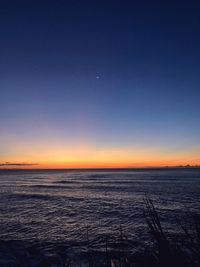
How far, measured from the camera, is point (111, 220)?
2369cm

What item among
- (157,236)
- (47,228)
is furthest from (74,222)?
(157,236)

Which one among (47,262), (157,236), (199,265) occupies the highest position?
(157,236)

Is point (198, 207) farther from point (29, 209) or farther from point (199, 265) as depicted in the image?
point (199, 265)

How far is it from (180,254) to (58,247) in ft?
39.5

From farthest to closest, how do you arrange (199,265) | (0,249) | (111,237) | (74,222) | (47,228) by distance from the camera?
1. (74,222)
2. (47,228)
3. (111,237)
4. (0,249)
5. (199,265)

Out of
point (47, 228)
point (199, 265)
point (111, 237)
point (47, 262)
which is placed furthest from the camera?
point (47, 228)

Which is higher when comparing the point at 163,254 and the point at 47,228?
the point at 163,254

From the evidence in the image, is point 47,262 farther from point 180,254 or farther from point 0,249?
point 180,254

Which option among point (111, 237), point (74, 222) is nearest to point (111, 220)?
point (74, 222)

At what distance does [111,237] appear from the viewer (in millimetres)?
18297

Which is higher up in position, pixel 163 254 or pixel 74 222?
pixel 163 254

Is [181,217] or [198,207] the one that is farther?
[198,207]

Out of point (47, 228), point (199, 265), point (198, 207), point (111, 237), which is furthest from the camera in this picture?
point (198, 207)

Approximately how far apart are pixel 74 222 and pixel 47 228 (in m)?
2.94
